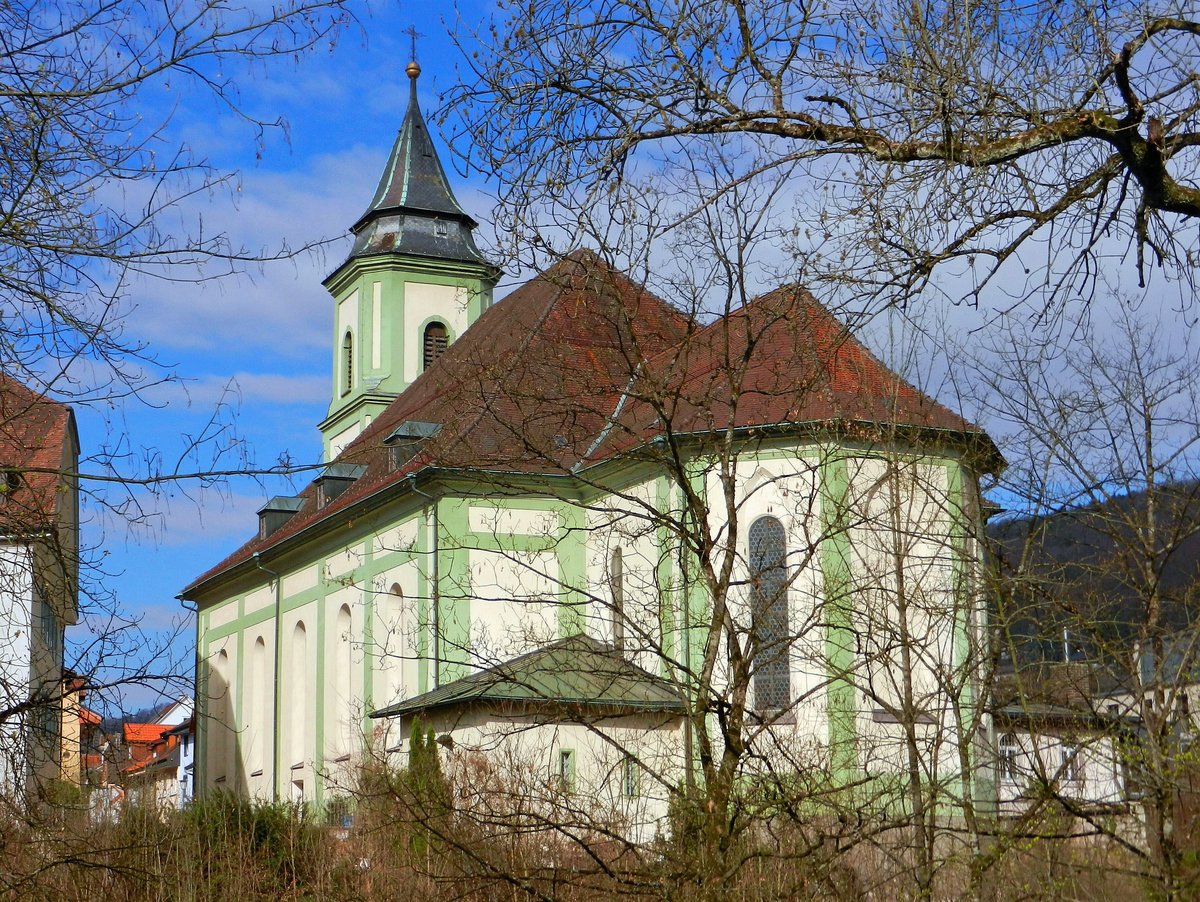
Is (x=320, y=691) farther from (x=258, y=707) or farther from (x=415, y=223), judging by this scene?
(x=415, y=223)

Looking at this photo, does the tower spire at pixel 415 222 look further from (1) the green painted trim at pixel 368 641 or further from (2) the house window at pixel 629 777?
(2) the house window at pixel 629 777

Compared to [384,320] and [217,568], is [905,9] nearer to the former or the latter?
[384,320]

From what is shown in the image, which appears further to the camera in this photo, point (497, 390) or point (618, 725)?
point (618, 725)

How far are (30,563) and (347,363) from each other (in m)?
36.8

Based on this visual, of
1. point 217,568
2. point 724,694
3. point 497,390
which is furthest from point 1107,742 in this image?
point 217,568

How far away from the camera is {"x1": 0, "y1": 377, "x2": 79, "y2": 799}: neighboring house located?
7070 mm

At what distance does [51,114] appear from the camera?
668 cm

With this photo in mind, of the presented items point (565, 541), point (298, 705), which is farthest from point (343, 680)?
point (565, 541)

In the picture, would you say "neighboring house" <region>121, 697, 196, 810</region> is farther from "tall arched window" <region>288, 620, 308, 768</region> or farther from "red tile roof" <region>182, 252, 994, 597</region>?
"tall arched window" <region>288, 620, 308, 768</region>

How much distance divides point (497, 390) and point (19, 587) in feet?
8.40

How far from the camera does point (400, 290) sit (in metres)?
41.6

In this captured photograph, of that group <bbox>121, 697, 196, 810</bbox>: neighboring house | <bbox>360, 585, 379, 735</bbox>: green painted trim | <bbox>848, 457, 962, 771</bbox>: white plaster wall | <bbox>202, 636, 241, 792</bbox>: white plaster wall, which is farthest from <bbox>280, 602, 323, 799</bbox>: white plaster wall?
<bbox>848, 457, 962, 771</bbox>: white plaster wall

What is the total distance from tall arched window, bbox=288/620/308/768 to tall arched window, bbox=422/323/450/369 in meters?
8.82

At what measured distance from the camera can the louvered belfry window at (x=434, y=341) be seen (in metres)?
41.8
